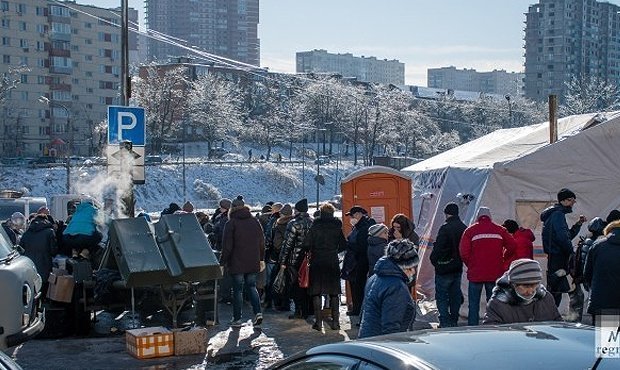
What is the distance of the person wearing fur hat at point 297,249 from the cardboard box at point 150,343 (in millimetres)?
2886

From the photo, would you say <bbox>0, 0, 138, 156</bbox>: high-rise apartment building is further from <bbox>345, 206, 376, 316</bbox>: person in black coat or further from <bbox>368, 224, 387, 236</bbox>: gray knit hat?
<bbox>368, 224, 387, 236</bbox>: gray knit hat

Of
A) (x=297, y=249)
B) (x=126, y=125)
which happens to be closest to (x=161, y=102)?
(x=126, y=125)

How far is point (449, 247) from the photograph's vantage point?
11.9 m

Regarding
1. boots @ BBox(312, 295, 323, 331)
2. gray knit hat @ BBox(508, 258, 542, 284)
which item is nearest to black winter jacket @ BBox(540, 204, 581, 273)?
boots @ BBox(312, 295, 323, 331)

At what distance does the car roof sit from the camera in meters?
3.55

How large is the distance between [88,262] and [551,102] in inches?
317

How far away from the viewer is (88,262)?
12.5 meters

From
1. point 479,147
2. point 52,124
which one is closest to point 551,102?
point 479,147

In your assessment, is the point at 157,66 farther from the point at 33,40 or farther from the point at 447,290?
the point at 447,290

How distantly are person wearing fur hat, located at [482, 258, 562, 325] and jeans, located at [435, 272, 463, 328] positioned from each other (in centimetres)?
566

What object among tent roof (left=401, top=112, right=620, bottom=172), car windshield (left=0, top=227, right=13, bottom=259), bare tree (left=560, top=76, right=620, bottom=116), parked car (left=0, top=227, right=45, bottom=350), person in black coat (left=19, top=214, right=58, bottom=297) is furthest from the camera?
bare tree (left=560, top=76, right=620, bottom=116)

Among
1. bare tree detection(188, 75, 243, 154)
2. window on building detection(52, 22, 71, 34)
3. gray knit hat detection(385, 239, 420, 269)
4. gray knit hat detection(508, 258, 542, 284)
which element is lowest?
gray knit hat detection(508, 258, 542, 284)

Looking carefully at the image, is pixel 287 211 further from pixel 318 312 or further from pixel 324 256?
pixel 318 312

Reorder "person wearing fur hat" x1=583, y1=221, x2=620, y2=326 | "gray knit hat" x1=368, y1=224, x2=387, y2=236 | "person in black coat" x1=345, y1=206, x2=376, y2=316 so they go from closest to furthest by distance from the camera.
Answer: "person wearing fur hat" x1=583, y1=221, x2=620, y2=326, "gray knit hat" x1=368, y1=224, x2=387, y2=236, "person in black coat" x1=345, y1=206, x2=376, y2=316
